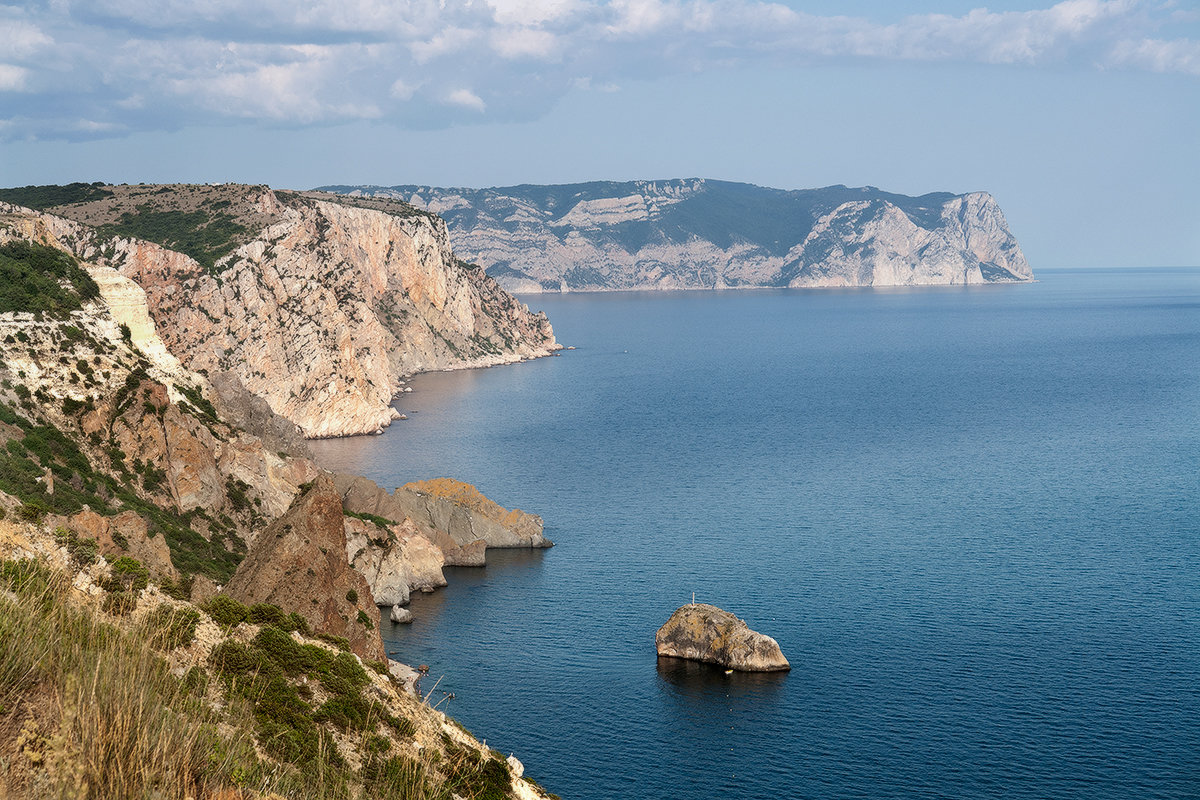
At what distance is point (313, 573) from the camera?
158ft

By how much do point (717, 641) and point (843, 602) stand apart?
12.5m

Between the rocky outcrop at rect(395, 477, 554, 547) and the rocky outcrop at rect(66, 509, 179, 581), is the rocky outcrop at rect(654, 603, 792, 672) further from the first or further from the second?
the rocky outcrop at rect(66, 509, 179, 581)

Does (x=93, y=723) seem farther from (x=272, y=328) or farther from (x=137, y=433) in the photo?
(x=272, y=328)

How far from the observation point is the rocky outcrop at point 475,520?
93.2 m

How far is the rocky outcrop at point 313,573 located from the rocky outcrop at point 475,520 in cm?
4118

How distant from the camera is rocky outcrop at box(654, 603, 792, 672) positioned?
210 ft

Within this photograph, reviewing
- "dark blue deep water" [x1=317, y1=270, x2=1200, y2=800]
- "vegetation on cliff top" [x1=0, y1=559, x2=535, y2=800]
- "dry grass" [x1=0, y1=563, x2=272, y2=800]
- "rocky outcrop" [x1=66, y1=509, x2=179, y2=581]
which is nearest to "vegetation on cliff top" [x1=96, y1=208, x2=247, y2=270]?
"dark blue deep water" [x1=317, y1=270, x2=1200, y2=800]

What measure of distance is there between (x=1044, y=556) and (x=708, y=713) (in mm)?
36913

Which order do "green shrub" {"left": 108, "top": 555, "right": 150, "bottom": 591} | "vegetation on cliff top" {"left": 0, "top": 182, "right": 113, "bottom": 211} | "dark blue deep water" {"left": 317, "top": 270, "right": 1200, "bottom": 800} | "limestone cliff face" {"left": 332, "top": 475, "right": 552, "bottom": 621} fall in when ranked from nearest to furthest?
→ "green shrub" {"left": 108, "top": 555, "right": 150, "bottom": 591}
"dark blue deep water" {"left": 317, "top": 270, "right": 1200, "bottom": 800}
"limestone cliff face" {"left": 332, "top": 475, "right": 552, "bottom": 621}
"vegetation on cliff top" {"left": 0, "top": 182, "right": 113, "bottom": 211}

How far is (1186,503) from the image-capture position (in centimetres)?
9562

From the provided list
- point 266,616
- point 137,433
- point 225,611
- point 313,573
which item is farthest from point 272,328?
point 225,611

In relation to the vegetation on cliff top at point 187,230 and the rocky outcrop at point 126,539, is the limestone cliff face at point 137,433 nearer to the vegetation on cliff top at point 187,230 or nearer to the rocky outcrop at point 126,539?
the rocky outcrop at point 126,539

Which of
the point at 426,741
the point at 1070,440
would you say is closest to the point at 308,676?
the point at 426,741

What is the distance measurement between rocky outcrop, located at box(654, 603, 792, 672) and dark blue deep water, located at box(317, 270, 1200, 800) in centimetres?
111
